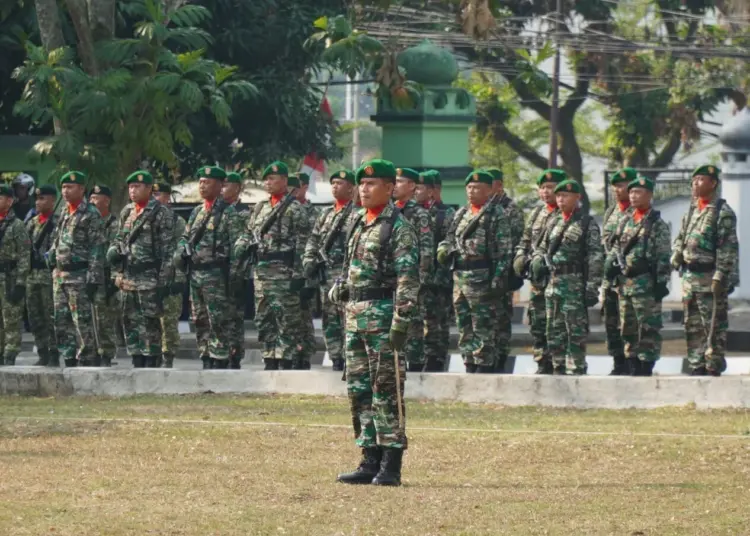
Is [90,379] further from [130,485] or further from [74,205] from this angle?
[130,485]

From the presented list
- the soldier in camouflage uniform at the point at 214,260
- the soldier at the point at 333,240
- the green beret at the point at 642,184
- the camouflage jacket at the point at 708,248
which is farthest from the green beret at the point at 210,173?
the camouflage jacket at the point at 708,248

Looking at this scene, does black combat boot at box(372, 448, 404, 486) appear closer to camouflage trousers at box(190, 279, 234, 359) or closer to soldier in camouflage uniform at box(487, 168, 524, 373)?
soldier in camouflage uniform at box(487, 168, 524, 373)

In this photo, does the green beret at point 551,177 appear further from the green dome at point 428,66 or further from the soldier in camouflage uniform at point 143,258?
the green dome at point 428,66

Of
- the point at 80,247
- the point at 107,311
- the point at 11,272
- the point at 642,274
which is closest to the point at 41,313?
the point at 11,272

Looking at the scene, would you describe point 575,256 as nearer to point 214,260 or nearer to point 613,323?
point 613,323

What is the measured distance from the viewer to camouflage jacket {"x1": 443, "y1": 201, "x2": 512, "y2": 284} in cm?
1652

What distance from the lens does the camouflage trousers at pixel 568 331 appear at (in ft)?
52.4

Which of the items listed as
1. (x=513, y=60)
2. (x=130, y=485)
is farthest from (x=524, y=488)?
(x=513, y=60)

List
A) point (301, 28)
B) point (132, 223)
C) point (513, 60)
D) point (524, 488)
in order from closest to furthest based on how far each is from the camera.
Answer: point (524, 488) < point (132, 223) < point (301, 28) < point (513, 60)

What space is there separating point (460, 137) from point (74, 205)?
675 cm

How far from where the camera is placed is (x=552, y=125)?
36.3 meters

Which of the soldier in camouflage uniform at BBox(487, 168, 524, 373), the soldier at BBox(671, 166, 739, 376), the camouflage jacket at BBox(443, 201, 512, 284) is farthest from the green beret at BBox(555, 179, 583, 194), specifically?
the soldier at BBox(671, 166, 739, 376)

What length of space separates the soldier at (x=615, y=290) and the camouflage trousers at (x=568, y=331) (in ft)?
1.18

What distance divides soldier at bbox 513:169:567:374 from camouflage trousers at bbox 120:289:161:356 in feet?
11.3
